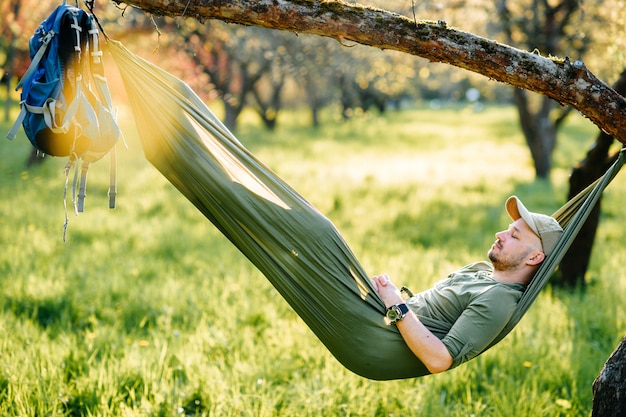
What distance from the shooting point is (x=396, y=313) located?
2.36 metres

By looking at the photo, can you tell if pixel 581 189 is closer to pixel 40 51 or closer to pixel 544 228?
pixel 544 228

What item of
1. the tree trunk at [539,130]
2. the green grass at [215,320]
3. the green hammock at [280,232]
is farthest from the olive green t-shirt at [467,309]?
the tree trunk at [539,130]

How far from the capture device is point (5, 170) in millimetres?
9531

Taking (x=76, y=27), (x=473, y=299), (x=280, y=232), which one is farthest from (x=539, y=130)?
(x=76, y=27)

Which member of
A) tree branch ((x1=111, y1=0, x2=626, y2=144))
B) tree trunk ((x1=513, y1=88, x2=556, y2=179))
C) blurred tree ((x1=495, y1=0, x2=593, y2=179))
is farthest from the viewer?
tree trunk ((x1=513, y1=88, x2=556, y2=179))

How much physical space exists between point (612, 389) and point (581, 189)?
2.62m

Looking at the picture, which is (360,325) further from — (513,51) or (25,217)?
(25,217)

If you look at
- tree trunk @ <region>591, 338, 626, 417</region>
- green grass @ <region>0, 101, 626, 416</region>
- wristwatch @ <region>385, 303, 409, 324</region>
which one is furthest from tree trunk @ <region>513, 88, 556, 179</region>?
wristwatch @ <region>385, 303, 409, 324</region>

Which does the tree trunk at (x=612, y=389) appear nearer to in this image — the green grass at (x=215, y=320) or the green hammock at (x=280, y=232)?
the green hammock at (x=280, y=232)

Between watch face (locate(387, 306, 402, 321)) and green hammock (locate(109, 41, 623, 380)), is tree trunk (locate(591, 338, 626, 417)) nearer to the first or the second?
green hammock (locate(109, 41, 623, 380))

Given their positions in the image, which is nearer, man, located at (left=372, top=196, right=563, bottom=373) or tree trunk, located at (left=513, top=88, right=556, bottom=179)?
man, located at (left=372, top=196, right=563, bottom=373)

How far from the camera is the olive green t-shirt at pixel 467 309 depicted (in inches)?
91.7

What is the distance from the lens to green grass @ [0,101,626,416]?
307cm

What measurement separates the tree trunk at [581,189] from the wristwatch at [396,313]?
2612mm
